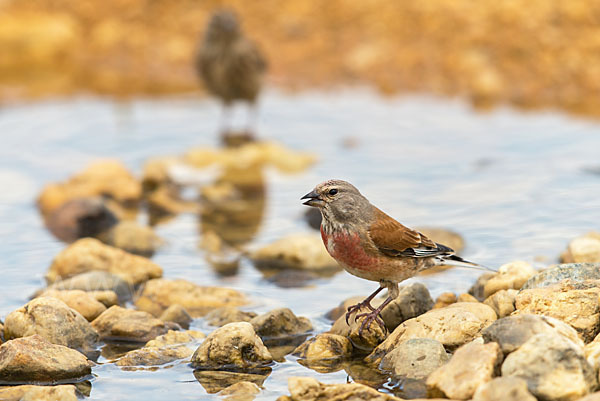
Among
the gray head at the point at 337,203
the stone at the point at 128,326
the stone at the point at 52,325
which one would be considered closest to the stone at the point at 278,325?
the stone at the point at 128,326

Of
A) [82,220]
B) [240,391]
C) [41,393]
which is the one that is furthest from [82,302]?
[82,220]

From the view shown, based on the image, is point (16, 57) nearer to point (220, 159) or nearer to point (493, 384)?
point (220, 159)

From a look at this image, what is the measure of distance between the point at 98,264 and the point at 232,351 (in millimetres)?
2321

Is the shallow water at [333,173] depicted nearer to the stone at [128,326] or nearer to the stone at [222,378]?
the stone at [222,378]

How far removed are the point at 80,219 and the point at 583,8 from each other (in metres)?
8.94

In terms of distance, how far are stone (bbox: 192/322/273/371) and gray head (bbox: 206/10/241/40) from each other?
7.14 m

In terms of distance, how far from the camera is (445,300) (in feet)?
22.4

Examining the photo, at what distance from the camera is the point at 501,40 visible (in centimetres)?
1448

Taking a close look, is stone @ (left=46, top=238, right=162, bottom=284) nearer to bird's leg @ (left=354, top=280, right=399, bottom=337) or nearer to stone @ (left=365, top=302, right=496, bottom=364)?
bird's leg @ (left=354, top=280, right=399, bottom=337)

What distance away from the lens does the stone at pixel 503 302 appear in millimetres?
6254

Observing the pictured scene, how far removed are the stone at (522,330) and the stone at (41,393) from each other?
238cm

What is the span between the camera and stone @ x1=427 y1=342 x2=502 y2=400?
5.04m

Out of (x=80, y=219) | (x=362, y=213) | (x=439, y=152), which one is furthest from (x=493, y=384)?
(x=439, y=152)

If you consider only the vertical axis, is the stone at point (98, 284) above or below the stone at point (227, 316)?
above
